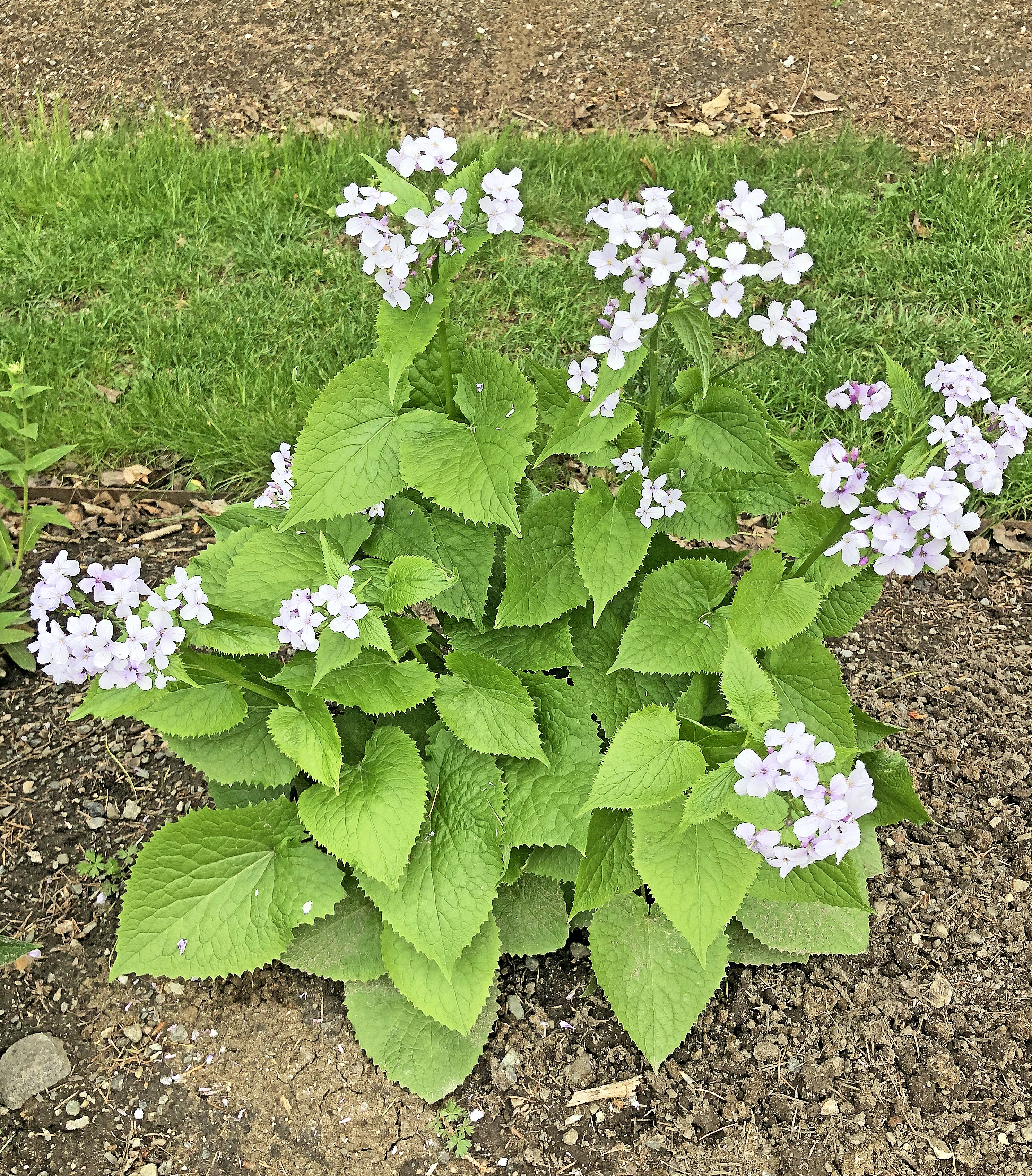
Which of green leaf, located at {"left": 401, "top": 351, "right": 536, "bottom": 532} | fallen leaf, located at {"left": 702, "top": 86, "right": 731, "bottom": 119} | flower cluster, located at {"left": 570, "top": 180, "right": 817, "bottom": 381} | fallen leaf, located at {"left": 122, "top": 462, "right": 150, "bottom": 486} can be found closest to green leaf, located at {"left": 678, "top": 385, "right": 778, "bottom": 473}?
flower cluster, located at {"left": 570, "top": 180, "right": 817, "bottom": 381}

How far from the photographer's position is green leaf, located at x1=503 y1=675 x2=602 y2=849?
88.2 inches

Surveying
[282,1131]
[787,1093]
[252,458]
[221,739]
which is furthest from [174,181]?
[787,1093]

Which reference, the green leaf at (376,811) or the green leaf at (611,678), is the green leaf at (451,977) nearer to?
the green leaf at (376,811)

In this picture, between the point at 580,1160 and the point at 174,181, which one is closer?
the point at 580,1160

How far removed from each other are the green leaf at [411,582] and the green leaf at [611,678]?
0.51m

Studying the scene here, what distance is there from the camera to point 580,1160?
92.0 inches

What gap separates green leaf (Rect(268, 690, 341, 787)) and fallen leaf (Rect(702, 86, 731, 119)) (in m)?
4.79

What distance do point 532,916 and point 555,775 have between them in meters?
0.46

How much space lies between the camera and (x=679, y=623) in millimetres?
2205

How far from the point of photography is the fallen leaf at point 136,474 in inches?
157

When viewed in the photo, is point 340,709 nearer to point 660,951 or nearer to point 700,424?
point 660,951

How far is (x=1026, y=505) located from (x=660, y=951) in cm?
233

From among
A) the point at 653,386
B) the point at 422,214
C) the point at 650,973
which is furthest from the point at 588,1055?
the point at 422,214

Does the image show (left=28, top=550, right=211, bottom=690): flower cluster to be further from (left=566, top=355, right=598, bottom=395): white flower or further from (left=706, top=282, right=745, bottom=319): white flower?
(left=706, top=282, right=745, bottom=319): white flower
